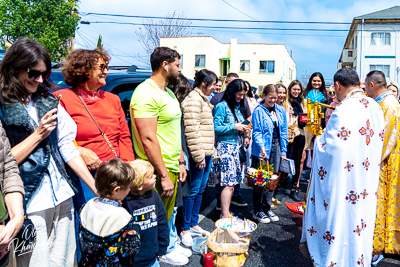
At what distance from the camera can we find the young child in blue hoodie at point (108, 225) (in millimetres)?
2205

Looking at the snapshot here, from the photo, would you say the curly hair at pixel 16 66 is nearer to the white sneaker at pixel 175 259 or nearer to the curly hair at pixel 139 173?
the curly hair at pixel 139 173

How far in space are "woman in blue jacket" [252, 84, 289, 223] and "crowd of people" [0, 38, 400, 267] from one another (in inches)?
0.6

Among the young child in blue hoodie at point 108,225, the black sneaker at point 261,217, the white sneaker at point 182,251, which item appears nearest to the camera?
the young child in blue hoodie at point 108,225

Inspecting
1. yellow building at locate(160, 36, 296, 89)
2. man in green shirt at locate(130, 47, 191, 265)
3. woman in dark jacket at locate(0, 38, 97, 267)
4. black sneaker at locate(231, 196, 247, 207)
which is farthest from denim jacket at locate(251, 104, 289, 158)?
yellow building at locate(160, 36, 296, 89)

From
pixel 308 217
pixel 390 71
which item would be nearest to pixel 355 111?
pixel 308 217

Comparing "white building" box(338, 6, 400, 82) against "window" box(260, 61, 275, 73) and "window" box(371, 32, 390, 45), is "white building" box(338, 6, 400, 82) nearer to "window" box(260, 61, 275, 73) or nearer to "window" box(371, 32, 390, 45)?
"window" box(371, 32, 390, 45)

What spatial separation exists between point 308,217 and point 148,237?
5.35 ft

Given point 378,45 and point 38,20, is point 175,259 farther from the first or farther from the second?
point 378,45

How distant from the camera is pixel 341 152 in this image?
10.0 feet

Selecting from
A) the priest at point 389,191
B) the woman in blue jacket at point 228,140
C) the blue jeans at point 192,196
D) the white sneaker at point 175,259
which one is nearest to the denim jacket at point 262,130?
the woman in blue jacket at point 228,140

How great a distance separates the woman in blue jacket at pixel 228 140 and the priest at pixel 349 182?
62.0 inches

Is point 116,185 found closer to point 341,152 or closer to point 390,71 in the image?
point 341,152

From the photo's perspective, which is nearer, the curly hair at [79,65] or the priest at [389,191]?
the curly hair at [79,65]

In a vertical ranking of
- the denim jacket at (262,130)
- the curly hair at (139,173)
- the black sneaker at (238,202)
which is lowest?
the black sneaker at (238,202)
